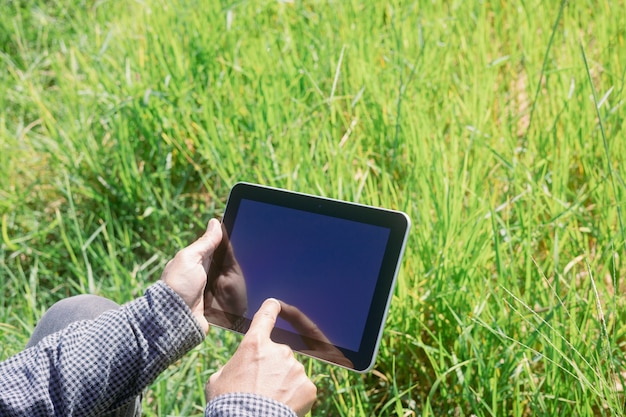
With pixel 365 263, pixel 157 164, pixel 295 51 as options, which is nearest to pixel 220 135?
pixel 157 164

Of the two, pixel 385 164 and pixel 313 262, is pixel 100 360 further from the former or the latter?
pixel 385 164

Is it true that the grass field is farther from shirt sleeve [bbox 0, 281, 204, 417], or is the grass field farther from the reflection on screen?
shirt sleeve [bbox 0, 281, 204, 417]

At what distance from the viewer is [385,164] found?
161cm

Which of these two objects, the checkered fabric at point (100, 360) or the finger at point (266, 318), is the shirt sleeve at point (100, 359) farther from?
the finger at point (266, 318)

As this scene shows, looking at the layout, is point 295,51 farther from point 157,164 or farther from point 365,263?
point 365,263

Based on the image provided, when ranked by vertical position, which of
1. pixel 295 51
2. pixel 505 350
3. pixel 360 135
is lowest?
pixel 505 350

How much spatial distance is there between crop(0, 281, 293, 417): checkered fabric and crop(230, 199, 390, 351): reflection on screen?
14cm

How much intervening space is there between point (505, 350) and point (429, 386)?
0.18 m

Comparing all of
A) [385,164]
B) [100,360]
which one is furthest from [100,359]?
[385,164]

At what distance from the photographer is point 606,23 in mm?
1762

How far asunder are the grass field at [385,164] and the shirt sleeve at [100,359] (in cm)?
33

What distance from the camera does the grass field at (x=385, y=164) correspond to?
3.89 ft

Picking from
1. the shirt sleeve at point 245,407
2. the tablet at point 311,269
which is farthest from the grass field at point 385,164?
the shirt sleeve at point 245,407

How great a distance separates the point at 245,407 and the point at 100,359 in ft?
0.84
